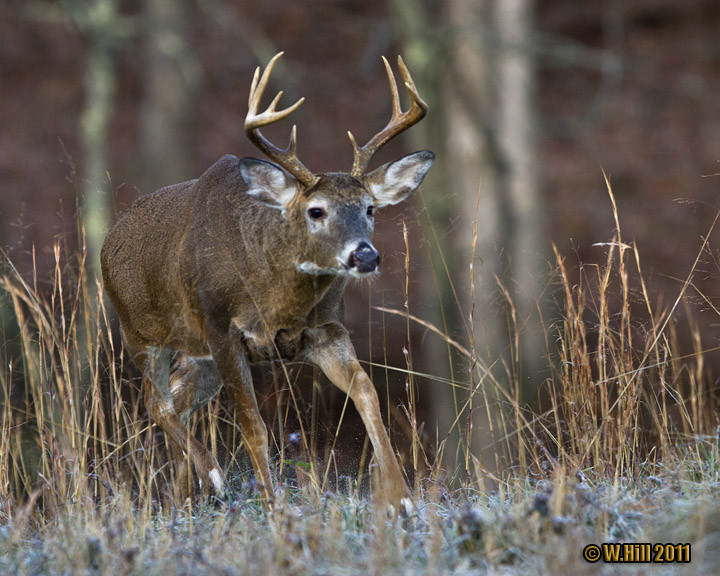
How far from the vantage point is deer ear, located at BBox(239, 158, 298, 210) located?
5062 mm

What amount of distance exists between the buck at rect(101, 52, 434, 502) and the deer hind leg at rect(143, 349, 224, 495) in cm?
1

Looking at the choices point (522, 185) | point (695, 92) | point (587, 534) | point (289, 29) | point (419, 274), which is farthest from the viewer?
point (289, 29)

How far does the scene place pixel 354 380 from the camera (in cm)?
505

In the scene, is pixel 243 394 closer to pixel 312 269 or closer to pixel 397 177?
pixel 312 269

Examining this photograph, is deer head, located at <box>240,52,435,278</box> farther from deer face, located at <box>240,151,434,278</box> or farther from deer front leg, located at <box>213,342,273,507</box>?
deer front leg, located at <box>213,342,273,507</box>

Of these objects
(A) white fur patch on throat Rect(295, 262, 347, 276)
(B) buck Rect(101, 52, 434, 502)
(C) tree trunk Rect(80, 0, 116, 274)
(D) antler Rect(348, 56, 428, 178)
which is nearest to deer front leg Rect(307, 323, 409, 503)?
(B) buck Rect(101, 52, 434, 502)

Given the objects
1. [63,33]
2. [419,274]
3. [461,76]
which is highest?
[63,33]

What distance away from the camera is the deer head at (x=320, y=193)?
497cm

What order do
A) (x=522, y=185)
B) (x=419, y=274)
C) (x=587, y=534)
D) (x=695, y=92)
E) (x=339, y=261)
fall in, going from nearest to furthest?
(x=587, y=534) → (x=339, y=261) → (x=522, y=185) → (x=419, y=274) → (x=695, y=92)

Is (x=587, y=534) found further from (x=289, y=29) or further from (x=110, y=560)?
(x=289, y=29)

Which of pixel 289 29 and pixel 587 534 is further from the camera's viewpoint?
pixel 289 29

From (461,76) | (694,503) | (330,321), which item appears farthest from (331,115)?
(694,503)

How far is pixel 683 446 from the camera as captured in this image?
5.04 m

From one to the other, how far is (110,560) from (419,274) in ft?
34.1
